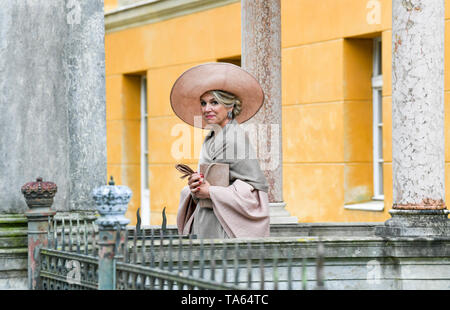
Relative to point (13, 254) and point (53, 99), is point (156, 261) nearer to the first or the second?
point (13, 254)

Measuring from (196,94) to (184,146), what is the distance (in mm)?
9156

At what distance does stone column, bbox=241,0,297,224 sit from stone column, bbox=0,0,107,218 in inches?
117

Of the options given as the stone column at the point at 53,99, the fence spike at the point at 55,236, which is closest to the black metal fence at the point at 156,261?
the fence spike at the point at 55,236

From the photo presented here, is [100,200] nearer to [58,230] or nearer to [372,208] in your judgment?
[58,230]

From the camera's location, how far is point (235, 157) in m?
6.66

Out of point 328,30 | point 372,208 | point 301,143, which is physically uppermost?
point 328,30

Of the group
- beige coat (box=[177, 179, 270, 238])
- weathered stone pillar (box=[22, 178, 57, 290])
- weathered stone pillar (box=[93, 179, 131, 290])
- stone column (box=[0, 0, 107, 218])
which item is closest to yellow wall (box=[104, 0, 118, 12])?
stone column (box=[0, 0, 107, 218])

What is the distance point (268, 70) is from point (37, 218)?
12.7 ft

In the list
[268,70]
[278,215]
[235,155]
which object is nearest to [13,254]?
[235,155]

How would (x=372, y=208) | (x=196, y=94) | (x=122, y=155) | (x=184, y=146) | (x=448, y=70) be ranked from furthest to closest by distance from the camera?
(x=122, y=155) → (x=184, y=146) → (x=372, y=208) → (x=448, y=70) → (x=196, y=94)

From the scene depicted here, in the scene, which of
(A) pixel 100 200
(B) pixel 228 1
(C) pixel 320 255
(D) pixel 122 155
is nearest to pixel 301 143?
(B) pixel 228 1

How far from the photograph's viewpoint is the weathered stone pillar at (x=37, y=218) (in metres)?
6.03

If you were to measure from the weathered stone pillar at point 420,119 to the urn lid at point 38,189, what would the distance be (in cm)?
251

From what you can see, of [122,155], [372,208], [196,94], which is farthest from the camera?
[122,155]
